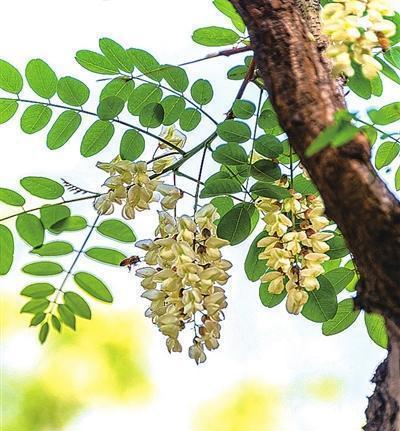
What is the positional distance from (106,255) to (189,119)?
20 centimetres

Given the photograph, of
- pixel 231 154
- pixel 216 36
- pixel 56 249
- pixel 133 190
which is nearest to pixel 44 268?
pixel 56 249

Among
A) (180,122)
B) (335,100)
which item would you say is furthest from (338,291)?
(335,100)

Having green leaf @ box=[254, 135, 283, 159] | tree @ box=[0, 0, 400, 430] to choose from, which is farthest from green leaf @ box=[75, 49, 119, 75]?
green leaf @ box=[254, 135, 283, 159]

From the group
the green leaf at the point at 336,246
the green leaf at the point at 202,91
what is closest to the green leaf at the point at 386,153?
the green leaf at the point at 336,246

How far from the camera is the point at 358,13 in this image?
2.10 feet

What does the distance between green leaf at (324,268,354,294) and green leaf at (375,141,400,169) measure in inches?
4.9

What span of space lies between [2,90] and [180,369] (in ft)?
4.49

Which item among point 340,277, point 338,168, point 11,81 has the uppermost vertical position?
point 11,81

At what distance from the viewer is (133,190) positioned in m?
0.80

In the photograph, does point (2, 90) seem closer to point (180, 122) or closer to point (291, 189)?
point (180, 122)

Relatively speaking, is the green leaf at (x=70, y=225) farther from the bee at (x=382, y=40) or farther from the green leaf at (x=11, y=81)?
the bee at (x=382, y=40)

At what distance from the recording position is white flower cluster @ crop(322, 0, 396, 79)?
0.58 meters

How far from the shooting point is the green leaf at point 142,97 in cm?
90

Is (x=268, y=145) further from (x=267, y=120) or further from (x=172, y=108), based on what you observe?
(x=172, y=108)
